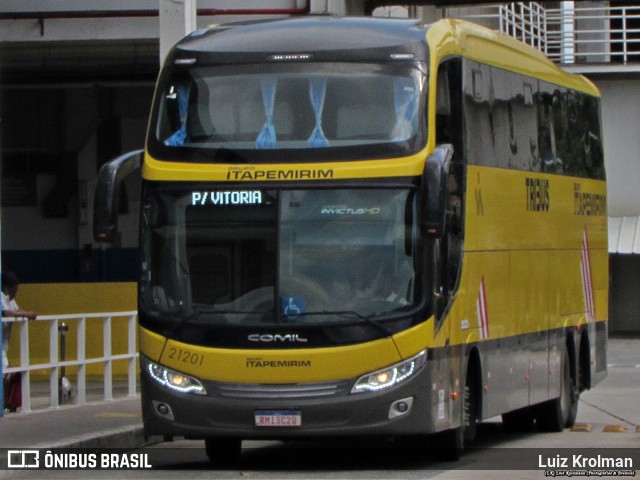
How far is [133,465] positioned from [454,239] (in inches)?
140

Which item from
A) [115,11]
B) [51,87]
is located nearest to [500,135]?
[115,11]

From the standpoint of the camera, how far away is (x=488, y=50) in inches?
611

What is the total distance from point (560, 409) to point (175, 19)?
19.9ft

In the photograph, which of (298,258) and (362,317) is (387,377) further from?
(298,258)

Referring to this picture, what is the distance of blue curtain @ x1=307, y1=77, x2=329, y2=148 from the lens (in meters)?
13.3

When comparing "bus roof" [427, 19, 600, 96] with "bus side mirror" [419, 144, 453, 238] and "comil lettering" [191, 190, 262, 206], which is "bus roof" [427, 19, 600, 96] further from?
"comil lettering" [191, 190, 262, 206]

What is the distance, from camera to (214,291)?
13242 mm

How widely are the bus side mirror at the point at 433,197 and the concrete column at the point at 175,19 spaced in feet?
17.2

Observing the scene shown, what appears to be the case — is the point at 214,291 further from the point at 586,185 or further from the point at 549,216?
the point at 586,185

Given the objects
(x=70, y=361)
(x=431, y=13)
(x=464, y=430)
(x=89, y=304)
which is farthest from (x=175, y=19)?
(x=431, y=13)

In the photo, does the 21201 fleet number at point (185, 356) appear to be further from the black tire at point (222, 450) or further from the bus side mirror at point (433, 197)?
the bus side mirror at point (433, 197)

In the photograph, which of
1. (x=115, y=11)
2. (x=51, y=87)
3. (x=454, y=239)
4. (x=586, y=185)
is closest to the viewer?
(x=454, y=239)

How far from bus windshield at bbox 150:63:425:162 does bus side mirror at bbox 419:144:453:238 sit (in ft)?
1.33

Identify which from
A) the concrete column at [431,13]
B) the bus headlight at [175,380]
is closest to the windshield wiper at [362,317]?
the bus headlight at [175,380]
